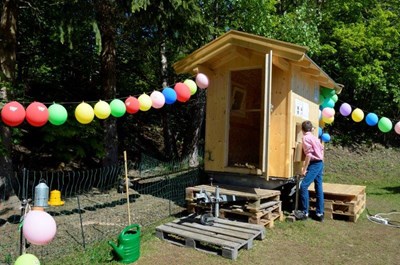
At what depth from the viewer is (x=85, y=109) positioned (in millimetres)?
5918

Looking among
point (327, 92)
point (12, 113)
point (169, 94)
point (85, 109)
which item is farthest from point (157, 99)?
point (327, 92)

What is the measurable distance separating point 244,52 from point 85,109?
11.7 feet

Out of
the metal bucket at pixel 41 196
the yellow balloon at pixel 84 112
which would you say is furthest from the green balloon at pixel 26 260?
the yellow balloon at pixel 84 112

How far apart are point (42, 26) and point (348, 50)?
13.2m

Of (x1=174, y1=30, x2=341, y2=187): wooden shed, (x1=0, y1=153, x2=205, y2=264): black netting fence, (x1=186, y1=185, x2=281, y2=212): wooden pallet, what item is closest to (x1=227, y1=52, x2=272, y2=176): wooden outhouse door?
(x1=174, y1=30, x2=341, y2=187): wooden shed

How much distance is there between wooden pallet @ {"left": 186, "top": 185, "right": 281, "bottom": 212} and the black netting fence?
93cm

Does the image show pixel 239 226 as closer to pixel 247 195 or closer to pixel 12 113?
pixel 247 195

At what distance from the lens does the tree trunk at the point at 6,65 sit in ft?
24.5

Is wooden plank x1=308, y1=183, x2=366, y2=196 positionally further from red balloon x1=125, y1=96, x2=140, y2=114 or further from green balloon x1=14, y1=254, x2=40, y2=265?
green balloon x1=14, y1=254, x2=40, y2=265

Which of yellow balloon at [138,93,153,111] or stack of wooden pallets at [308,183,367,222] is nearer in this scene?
yellow balloon at [138,93,153,111]

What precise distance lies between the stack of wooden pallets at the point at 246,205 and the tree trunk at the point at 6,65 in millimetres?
3842

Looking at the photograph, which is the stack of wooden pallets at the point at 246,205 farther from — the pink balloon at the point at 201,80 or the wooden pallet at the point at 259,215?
the pink balloon at the point at 201,80

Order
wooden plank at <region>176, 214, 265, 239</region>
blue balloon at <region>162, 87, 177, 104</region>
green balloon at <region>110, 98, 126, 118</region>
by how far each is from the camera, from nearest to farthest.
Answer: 1. wooden plank at <region>176, 214, 265, 239</region>
2. green balloon at <region>110, 98, 126, 118</region>
3. blue balloon at <region>162, 87, 177, 104</region>

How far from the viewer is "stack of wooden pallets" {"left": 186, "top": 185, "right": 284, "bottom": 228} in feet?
21.3
